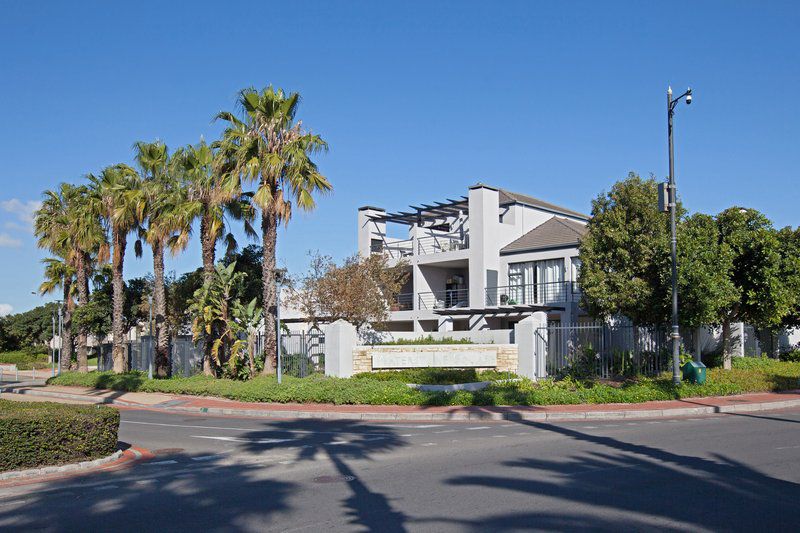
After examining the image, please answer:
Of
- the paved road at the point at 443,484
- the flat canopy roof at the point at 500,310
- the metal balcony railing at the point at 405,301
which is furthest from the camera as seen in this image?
the metal balcony railing at the point at 405,301

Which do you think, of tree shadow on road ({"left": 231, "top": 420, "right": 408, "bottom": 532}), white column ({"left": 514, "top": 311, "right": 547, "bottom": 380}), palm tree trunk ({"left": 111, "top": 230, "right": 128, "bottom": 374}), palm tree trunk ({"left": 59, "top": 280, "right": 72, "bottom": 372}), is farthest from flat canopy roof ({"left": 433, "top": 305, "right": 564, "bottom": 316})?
palm tree trunk ({"left": 59, "top": 280, "right": 72, "bottom": 372})

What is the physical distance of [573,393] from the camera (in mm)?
21547

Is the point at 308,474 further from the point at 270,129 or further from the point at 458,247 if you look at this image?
the point at 458,247

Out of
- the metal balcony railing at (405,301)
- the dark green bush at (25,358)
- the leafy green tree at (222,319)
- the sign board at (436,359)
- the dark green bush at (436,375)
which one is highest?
the metal balcony railing at (405,301)

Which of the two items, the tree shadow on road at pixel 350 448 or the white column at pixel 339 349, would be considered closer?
the tree shadow on road at pixel 350 448

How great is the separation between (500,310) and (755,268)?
38.9 ft

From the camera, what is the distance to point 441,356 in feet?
90.7

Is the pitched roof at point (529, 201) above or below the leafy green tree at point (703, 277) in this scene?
above

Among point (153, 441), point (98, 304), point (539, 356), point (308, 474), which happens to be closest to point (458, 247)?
point (539, 356)

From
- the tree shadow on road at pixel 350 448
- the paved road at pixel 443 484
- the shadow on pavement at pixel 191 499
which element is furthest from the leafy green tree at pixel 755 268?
the shadow on pavement at pixel 191 499

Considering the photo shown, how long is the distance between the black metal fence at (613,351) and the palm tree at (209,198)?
13.1 m

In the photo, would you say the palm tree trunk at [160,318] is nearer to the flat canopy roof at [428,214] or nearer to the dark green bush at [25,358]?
the flat canopy roof at [428,214]

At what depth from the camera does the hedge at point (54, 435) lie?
1165 centimetres

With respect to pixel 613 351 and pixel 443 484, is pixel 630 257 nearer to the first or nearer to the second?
pixel 613 351
